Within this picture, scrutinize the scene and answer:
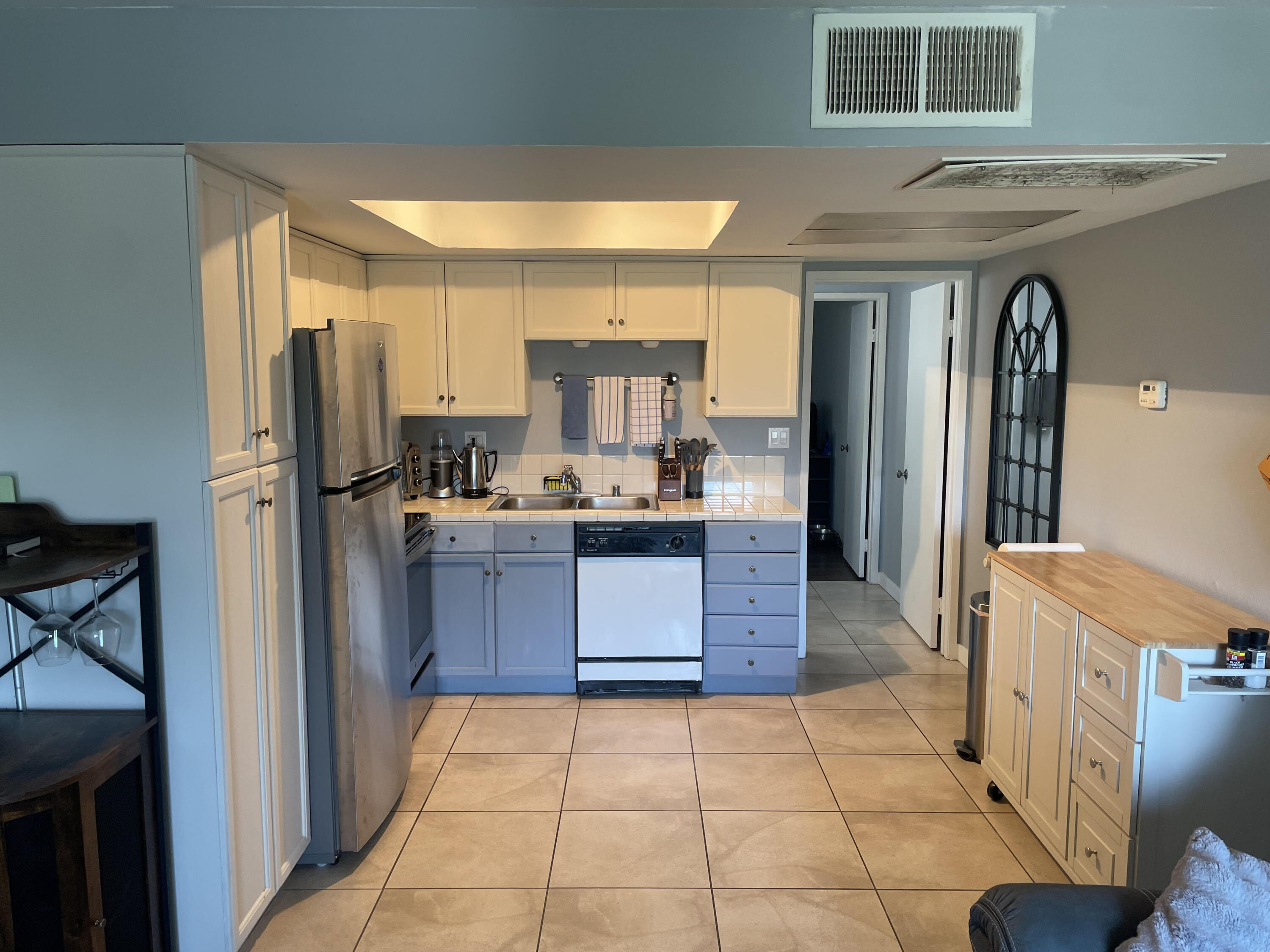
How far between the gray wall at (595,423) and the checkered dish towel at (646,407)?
10 cm

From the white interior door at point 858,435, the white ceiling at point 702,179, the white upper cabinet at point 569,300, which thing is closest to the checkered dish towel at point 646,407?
the white upper cabinet at point 569,300

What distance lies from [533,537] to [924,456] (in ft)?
7.81

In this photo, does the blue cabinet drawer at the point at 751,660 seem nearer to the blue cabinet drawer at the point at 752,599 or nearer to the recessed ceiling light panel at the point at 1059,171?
the blue cabinet drawer at the point at 752,599

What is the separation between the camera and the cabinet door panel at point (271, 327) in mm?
2338

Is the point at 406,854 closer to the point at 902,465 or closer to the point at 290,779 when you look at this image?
the point at 290,779

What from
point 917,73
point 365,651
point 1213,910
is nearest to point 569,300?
point 365,651

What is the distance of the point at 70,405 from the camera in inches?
81.0

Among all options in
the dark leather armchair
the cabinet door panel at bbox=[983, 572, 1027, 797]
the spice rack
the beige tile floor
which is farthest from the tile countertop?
the dark leather armchair

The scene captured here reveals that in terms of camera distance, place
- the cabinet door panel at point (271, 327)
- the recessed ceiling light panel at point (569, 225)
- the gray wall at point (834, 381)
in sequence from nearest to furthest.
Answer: the cabinet door panel at point (271, 327)
the recessed ceiling light panel at point (569, 225)
the gray wall at point (834, 381)

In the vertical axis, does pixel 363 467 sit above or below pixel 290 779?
above

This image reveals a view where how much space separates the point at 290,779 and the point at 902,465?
4179 mm

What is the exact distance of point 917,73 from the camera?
2.05m

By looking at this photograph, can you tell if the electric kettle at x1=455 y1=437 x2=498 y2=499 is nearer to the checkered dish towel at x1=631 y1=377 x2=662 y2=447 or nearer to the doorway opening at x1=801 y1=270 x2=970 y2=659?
the checkered dish towel at x1=631 y1=377 x2=662 y2=447

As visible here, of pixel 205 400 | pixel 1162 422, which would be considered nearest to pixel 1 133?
pixel 205 400
